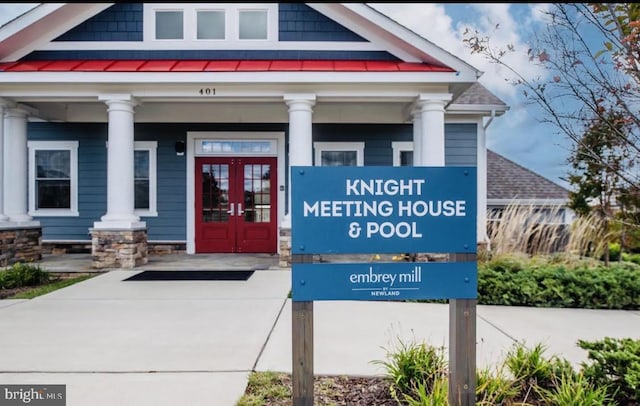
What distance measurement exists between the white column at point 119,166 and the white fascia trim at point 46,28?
188 centimetres

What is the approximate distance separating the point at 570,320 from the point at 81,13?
31.7 ft

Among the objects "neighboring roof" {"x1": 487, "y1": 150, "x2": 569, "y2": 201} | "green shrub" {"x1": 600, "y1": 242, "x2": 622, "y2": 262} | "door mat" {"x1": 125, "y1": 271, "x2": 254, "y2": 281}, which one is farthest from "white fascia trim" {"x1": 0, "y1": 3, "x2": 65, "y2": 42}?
"green shrub" {"x1": 600, "y1": 242, "x2": 622, "y2": 262}

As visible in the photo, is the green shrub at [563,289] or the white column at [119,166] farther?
the white column at [119,166]

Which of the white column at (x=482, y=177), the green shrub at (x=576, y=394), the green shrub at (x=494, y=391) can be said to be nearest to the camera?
the green shrub at (x=576, y=394)

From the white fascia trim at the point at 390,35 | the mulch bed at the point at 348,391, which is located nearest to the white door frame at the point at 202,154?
A: the white fascia trim at the point at 390,35

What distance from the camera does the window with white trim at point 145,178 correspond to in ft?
33.8

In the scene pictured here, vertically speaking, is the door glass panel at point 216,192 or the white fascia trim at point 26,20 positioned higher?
the white fascia trim at point 26,20

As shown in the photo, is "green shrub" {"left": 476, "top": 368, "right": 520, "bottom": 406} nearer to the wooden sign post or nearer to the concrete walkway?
the wooden sign post

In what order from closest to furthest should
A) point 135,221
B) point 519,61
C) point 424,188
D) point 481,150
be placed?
point 424,188, point 519,61, point 135,221, point 481,150

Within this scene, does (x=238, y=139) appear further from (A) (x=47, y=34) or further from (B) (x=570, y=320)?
(B) (x=570, y=320)

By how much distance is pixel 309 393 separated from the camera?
2453 mm

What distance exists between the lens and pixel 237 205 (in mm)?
10297

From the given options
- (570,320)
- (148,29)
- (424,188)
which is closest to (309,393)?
(424,188)

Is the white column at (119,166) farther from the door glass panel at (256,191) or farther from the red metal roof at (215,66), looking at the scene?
the door glass panel at (256,191)
